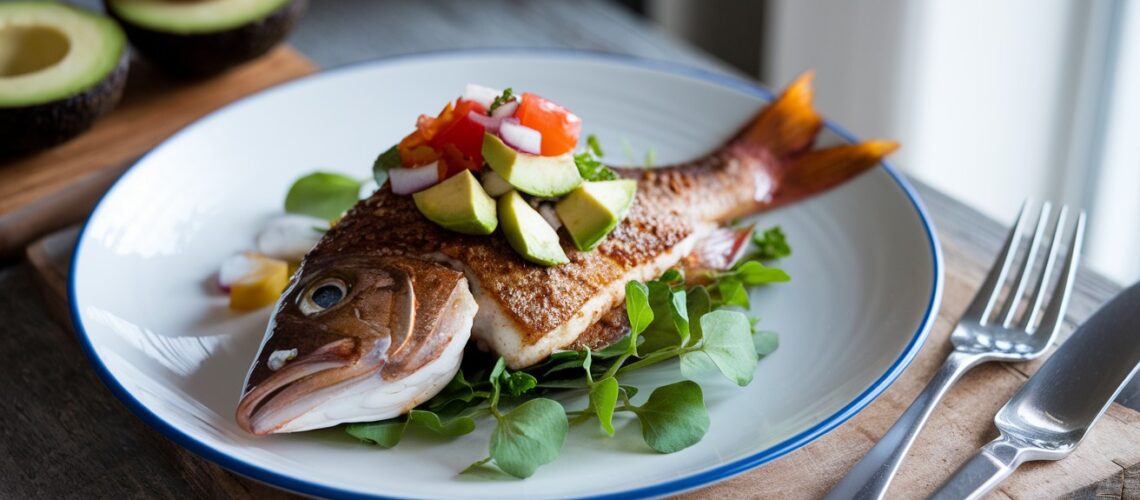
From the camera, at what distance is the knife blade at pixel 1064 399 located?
1.94 meters

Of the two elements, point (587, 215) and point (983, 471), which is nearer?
point (983, 471)

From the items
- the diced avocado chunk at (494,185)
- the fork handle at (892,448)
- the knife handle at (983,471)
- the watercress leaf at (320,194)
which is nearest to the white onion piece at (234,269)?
the watercress leaf at (320,194)

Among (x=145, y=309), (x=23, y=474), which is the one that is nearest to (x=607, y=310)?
(x=145, y=309)

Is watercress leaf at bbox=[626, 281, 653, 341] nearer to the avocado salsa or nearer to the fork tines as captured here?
the avocado salsa

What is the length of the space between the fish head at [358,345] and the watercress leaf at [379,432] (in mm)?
22

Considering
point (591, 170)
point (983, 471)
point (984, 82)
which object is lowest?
point (984, 82)

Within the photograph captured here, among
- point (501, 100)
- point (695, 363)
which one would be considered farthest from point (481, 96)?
point (695, 363)

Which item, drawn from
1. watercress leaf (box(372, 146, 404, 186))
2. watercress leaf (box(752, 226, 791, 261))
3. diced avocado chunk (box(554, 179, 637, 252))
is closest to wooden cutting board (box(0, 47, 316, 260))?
watercress leaf (box(372, 146, 404, 186))

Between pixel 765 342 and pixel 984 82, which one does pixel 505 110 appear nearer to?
pixel 765 342

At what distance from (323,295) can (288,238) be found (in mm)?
699

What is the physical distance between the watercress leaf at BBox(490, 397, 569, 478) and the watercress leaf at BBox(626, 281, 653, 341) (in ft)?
0.81

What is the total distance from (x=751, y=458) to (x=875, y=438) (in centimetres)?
36

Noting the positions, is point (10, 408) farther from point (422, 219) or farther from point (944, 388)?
point (944, 388)

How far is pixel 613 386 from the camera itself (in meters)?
2.07
